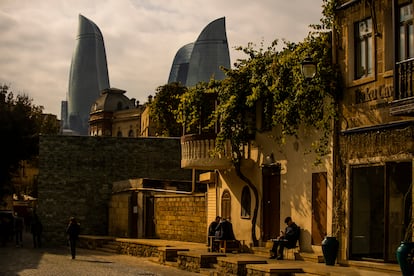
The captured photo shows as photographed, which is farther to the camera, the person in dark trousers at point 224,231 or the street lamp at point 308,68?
the person in dark trousers at point 224,231

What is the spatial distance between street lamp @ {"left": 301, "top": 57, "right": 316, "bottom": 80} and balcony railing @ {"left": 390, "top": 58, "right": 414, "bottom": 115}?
10.7ft

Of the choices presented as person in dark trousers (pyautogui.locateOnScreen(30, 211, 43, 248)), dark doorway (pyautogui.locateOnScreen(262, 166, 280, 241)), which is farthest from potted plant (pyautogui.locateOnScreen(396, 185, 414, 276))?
person in dark trousers (pyautogui.locateOnScreen(30, 211, 43, 248))

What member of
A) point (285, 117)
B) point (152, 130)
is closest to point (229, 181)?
point (285, 117)

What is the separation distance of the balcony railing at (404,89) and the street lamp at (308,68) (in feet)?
10.7

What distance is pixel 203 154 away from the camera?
26.3 meters

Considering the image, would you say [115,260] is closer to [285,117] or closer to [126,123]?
[285,117]

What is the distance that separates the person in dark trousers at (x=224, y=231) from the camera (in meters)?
24.8

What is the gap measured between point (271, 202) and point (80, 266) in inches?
255

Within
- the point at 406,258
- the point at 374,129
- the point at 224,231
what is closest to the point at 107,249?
the point at 224,231

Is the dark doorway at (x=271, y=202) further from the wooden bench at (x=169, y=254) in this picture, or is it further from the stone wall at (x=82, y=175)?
the stone wall at (x=82, y=175)

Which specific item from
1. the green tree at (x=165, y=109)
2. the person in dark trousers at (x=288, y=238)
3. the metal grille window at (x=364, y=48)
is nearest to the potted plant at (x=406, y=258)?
the metal grille window at (x=364, y=48)

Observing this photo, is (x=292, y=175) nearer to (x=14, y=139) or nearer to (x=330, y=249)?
(x=330, y=249)

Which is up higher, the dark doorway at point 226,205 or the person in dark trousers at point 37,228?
the dark doorway at point 226,205

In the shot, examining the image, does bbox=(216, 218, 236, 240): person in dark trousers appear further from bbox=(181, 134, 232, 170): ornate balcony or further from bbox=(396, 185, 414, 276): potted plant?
bbox=(396, 185, 414, 276): potted plant
